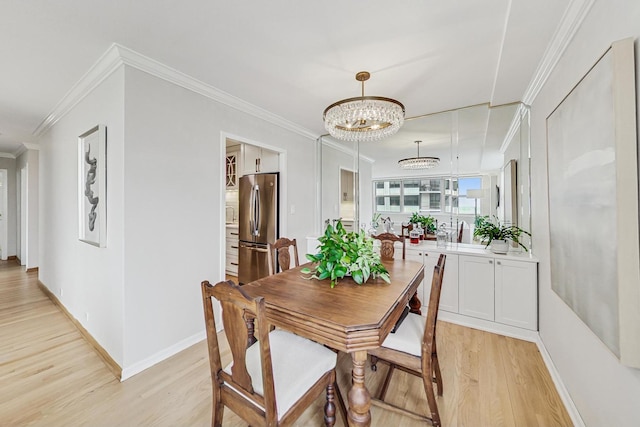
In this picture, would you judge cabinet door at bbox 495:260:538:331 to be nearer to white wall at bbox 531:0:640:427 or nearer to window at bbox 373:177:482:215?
white wall at bbox 531:0:640:427

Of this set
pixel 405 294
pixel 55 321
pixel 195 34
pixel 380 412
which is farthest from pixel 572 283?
pixel 55 321

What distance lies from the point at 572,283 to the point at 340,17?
2153mm

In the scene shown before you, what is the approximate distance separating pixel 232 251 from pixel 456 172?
3.81m

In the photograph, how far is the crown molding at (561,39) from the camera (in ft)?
4.82

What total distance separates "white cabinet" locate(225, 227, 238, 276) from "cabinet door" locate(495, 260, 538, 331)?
12.6 feet

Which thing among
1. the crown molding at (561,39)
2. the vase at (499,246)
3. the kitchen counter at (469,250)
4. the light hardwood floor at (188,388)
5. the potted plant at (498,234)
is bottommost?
the light hardwood floor at (188,388)

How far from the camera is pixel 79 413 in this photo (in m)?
1.68

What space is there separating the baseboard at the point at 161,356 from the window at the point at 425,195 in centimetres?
283

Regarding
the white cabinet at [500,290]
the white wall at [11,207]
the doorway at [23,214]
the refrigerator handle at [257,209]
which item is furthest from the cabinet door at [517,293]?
the white wall at [11,207]

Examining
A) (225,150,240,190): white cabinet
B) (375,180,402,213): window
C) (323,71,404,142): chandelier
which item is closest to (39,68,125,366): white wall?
(323,71,404,142): chandelier

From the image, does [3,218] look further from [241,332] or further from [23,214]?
[241,332]

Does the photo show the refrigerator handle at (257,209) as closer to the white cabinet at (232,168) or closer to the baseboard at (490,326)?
the white cabinet at (232,168)

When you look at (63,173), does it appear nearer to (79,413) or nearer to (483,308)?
(79,413)

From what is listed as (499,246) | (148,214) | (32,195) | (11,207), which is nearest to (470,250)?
(499,246)
